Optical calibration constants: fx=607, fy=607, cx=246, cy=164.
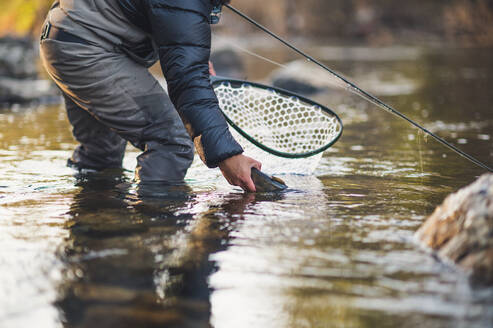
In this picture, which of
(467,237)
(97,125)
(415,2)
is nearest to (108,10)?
(97,125)

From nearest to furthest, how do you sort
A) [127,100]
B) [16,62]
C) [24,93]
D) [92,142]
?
1. [127,100]
2. [92,142]
3. [24,93]
4. [16,62]

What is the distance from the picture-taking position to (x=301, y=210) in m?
2.79

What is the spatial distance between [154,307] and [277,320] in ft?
1.17

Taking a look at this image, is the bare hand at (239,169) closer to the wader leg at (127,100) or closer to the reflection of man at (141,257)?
the reflection of man at (141,257)

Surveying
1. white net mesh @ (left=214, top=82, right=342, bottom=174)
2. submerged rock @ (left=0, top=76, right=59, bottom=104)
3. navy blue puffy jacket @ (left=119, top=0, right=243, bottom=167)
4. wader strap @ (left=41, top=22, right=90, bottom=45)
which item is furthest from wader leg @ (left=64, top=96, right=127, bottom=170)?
submerged rock @ (left=0, top=76, right=59, bottom=104)

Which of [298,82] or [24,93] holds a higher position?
[298,82]

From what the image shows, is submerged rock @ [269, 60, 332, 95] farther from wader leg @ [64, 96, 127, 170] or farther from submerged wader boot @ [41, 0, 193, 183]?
submerged wader boot @ [41, 0, 193, 183]

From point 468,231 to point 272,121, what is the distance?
7.21ft

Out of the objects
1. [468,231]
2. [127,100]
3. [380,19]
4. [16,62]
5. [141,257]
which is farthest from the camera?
[380,19]

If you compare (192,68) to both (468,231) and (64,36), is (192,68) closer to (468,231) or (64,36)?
(64,36)

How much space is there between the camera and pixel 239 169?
2.81 m

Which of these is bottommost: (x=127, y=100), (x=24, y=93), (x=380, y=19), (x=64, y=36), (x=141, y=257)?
(x=141, y=257)

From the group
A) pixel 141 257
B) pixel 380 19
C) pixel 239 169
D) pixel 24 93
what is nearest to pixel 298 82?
pixel 24 93

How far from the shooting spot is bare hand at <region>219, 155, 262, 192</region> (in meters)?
2.78
